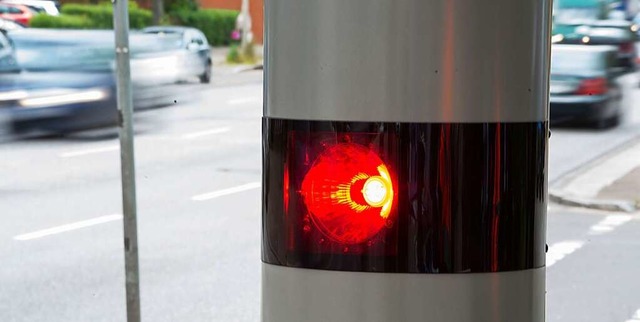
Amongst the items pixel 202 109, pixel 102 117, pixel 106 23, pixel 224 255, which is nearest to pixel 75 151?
pixel 102 117

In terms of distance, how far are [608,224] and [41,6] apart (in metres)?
25.6

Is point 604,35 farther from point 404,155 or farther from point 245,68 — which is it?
point 404,155

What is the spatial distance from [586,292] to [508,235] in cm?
621

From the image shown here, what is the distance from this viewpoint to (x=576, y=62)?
18953 mm

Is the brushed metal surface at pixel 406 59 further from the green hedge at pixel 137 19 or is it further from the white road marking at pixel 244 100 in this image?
the green hedge at pixel 137 19

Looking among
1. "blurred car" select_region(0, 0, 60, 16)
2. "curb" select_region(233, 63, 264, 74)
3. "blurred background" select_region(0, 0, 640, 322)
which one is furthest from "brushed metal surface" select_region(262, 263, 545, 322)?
"blurred car" select_region(0, 0, 60, 16)

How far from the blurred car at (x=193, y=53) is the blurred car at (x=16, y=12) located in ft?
21.7

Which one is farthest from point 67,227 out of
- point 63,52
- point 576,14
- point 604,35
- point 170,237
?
point 576,14

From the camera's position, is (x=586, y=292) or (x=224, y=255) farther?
(x=224, y=255)

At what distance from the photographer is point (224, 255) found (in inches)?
358

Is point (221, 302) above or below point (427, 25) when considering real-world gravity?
below

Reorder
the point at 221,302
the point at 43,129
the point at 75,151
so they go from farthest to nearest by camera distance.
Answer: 1. the point at 43,129
2. the point at 75,151
3. the point at 221,302

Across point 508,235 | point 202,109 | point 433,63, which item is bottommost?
point 202,109

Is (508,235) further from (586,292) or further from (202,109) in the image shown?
(202,109)
